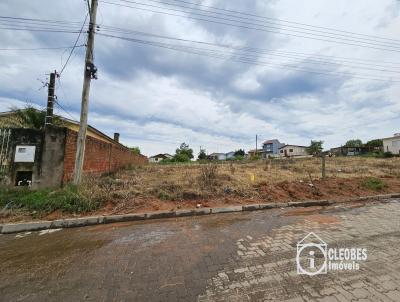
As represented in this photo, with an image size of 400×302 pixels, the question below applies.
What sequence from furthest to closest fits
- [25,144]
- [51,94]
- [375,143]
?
1. [375,143]
2. [51,94]
3. [25,144]

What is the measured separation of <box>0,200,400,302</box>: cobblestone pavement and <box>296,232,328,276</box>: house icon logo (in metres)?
0.10

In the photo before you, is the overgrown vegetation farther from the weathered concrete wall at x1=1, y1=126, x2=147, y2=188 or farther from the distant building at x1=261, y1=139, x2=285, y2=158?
the distant building at x1=261, y1=139, x2=285, y2=158

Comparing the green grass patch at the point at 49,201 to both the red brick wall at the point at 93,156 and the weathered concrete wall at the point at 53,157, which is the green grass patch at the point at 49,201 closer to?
the weathered concrete wall at the point at 53,157

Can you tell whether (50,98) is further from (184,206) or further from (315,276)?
(315,276)

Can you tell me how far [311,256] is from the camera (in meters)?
3.52

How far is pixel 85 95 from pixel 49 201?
3.74m

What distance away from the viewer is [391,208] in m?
6.91

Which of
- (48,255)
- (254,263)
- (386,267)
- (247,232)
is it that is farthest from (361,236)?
(48,255)

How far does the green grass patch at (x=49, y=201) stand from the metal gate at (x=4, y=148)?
0.77m

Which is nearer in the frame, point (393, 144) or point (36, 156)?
point (36, 156)

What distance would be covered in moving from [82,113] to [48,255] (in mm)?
5286

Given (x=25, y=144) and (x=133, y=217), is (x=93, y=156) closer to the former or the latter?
(x=25, y=144)

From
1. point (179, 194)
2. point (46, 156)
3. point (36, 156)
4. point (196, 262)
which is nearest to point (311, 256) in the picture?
point (196, 262)

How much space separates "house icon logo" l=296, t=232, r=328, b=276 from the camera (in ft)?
10.1
